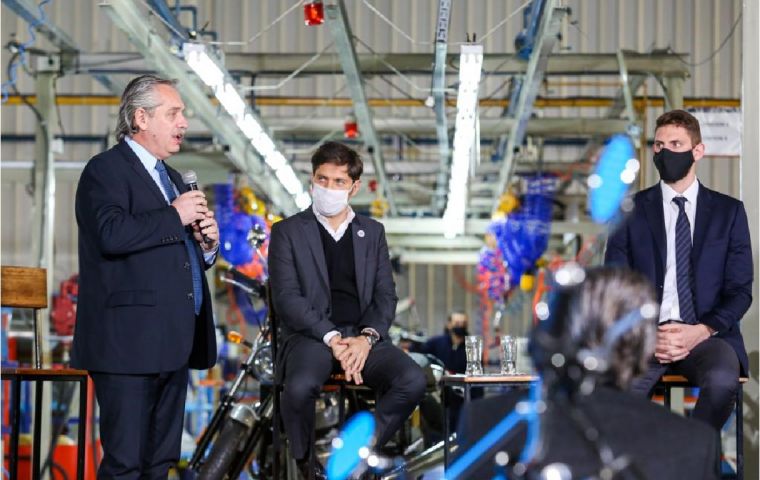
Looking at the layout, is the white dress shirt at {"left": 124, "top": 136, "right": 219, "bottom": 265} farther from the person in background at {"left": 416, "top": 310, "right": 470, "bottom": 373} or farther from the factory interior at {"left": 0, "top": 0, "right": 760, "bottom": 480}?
the person in background at {"left": 416, "top": 310, "right": 470, "bottom": 373}

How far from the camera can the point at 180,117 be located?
14.1ft

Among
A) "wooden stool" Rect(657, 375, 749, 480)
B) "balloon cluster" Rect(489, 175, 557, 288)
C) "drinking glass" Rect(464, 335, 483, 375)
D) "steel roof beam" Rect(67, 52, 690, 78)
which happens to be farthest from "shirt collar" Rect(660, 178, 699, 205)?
"balloon cluster" Rect(489, 175, 557, 288)

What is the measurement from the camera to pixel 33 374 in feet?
15.7

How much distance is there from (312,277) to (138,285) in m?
1.35

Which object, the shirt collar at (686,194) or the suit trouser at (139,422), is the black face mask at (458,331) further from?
the suit trouser at (139,422)

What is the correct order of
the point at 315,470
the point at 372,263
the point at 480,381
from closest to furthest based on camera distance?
the point at 480,381 < the point at 315,470 < the point at 372,263

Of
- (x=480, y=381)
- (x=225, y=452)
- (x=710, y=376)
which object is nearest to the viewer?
(x=710, y=376)

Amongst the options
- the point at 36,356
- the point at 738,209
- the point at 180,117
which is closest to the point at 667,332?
the point at 738,209

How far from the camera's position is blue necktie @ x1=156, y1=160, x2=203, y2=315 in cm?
433

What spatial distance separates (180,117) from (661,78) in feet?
20.4

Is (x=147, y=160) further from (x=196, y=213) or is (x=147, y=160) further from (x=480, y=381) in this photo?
(x=480, y=381)

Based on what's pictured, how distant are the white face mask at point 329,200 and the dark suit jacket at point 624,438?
307cm

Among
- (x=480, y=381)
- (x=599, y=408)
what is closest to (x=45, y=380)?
(x=480, y=381)

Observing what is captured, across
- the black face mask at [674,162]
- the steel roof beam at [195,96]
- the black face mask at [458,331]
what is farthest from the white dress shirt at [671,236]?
the black face mask at [458,331]
